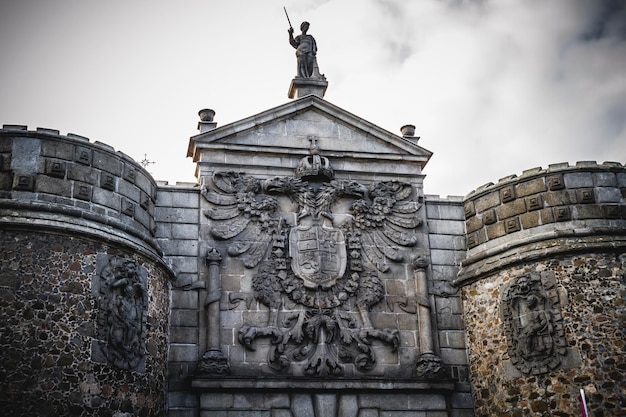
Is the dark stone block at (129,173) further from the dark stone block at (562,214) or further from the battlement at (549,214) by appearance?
the dark stone block at (562,214)

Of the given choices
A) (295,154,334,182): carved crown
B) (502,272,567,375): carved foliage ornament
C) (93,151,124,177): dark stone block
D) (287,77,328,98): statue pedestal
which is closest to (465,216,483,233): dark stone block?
(502,272,567,375): carved foliage ornament

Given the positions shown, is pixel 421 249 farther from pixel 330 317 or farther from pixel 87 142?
pixel 87 142

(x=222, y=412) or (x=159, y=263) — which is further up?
(x=159, y=263)

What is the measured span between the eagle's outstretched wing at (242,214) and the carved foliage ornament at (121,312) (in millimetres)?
2197

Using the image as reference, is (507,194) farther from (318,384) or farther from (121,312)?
(121,312)

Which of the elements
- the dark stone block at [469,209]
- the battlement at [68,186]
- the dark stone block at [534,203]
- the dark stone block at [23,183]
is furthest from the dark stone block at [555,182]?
the dark stone block at [23,183]

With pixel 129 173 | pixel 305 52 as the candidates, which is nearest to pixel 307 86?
pixel 305 52

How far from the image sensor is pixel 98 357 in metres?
13.5

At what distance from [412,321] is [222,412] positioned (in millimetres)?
3712

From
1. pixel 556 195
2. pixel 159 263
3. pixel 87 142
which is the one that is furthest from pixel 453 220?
pixel 87 142

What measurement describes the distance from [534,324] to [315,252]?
12.7ft

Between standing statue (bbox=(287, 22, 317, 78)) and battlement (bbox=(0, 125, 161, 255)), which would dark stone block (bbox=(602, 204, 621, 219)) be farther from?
battlement (bbox=(0, 125, 161, 255))

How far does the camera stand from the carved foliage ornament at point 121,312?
45.0ft

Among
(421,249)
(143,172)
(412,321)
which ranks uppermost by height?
(143,172)
